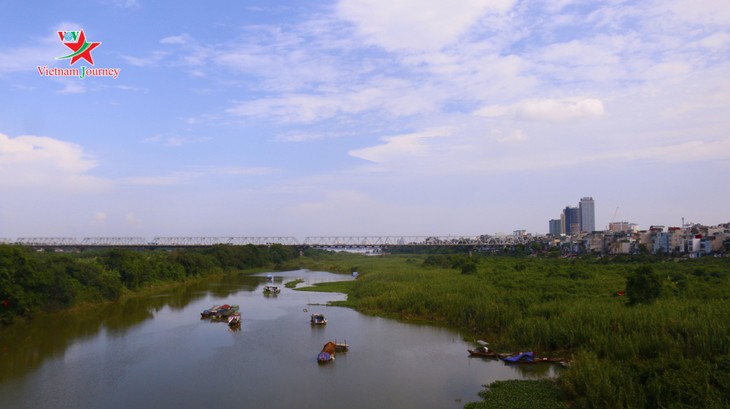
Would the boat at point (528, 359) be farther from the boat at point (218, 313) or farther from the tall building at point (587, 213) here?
the tall building at point (587, 213)

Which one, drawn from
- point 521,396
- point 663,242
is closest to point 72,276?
point 521,396

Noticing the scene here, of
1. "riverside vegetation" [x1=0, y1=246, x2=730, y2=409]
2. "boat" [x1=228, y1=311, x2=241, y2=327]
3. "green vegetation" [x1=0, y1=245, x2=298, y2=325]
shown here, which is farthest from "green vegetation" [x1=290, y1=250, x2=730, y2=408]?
"green vegetation" [x1=0, y1=245, x2=298, y2=325]

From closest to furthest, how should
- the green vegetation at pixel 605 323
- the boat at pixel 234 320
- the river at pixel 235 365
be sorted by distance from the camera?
the green vegetation at pixel 605 323 → the river at pixel 235 365 → the boat at pixel 234 320

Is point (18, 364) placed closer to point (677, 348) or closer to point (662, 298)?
point (677, 348)

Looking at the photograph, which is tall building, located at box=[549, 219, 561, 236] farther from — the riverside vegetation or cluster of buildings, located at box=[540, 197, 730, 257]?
the riverside vegetation

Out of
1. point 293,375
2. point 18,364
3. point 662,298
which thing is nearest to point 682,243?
point 662,298

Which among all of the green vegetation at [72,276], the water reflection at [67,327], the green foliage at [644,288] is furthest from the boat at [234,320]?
the green foliage at [644,288]
